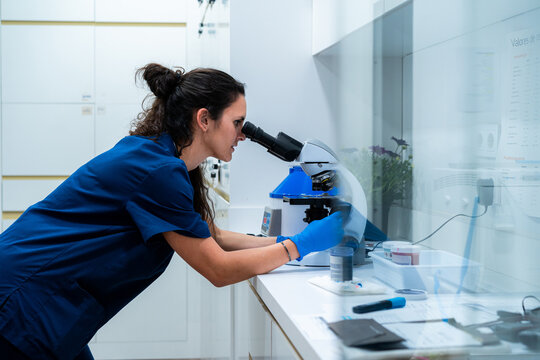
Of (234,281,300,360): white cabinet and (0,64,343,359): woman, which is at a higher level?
(0,64,343,359): woman

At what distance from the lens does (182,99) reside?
4.82 ft

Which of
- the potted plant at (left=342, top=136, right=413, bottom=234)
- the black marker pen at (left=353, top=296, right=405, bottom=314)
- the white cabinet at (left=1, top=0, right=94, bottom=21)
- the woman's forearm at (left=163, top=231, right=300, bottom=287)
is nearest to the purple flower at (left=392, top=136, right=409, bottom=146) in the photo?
the potted plant at (left=342, top=136, right=413, bottom=234)

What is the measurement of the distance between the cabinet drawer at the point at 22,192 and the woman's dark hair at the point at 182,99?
5.99 feet

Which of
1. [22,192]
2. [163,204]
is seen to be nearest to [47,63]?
[22,192]

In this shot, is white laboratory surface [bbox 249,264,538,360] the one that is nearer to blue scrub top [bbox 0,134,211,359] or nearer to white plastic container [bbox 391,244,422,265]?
white plastic container [bbox 391,244,422,265]

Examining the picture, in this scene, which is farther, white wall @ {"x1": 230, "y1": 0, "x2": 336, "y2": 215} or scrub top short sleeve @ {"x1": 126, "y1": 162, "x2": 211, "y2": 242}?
white wall @ {"x1": 230, "y1": 0, "x2": 336, "y2": 215}

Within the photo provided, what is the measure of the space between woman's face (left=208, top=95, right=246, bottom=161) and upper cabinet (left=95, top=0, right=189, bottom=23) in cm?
180

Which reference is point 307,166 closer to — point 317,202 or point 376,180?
point 317,202

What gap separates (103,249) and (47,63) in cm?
220

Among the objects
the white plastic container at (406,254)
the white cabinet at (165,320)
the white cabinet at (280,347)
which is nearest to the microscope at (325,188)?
the white plastic container at (406,254)

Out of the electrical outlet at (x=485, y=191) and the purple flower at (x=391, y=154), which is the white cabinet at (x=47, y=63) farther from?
the electrical outlet at (x=485, y=191)

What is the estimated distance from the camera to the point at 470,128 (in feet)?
2.52

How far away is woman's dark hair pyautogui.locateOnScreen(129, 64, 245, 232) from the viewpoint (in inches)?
57.4

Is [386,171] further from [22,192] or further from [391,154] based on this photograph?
[22,192]
